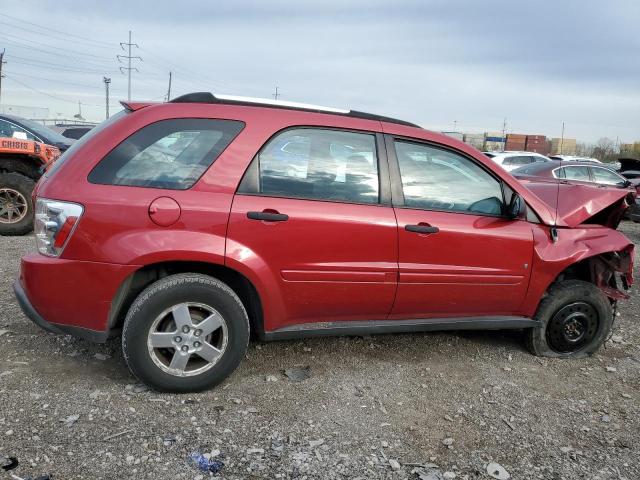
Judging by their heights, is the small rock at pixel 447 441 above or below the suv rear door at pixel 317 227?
below

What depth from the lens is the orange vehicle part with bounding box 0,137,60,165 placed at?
698 centimetres

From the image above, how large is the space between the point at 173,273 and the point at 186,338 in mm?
407

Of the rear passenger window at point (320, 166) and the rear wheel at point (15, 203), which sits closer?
the rear passenger window at point (320, 166)

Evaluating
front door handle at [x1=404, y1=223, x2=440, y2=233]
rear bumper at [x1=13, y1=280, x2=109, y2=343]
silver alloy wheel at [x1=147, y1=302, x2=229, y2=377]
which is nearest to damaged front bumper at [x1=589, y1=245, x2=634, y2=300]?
front door handle at [x1=404, y1=223, x2=440, y2=233]

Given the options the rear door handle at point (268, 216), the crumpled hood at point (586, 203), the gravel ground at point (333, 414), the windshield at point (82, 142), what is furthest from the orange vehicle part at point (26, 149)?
the crumpled hood at point (586, 203)

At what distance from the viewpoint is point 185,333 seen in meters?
2.88

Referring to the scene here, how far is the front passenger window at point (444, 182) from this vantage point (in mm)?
3287

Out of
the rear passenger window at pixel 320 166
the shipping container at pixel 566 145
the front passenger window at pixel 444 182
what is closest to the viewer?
the rear passenger window at pixel 320 166

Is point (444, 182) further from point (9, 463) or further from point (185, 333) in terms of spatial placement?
point (9, 463)

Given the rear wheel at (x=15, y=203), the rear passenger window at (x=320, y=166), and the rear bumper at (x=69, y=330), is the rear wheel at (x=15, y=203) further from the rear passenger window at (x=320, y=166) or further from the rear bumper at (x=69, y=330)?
the rear passenger window at (x=320, y=166)

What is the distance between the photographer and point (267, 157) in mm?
3012

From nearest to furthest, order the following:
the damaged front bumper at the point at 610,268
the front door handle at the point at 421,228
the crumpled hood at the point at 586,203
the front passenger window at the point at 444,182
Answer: the front door handle at the point at 421,228
the front passenger window at the point at 444,182
the crumpled hood at the point at 586,203
the damaged front bumper at the point at 610,268

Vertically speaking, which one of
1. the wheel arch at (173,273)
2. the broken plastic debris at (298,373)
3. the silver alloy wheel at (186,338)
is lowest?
the broken plastic debris at (298,373)

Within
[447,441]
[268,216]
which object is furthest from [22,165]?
[447,441]
